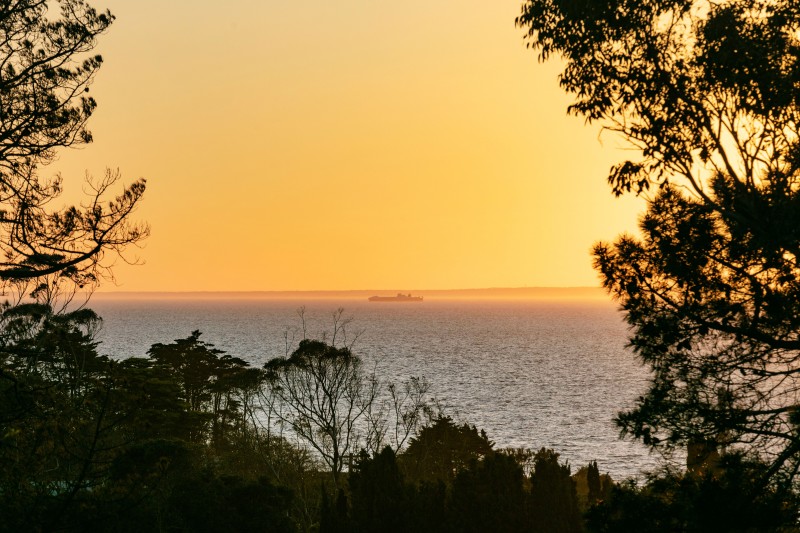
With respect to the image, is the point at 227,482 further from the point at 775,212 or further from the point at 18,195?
the point at 775,212

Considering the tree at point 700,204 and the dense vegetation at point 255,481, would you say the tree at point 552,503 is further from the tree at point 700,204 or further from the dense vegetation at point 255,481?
the tree at point 700,204

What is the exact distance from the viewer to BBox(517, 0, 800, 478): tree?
993 cm

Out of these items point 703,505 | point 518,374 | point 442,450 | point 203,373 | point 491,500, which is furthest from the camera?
point 518,374

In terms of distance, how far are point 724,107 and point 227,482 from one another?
21540mm

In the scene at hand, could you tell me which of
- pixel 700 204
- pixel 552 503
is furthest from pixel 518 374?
pixel 700 204

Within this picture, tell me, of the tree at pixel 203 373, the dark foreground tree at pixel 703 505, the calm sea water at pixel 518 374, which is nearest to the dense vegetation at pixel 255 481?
the dark foreground tree at pixel 703 505

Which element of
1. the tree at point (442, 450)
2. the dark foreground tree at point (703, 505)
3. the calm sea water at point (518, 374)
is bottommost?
the calm sea water at point (518, 374)

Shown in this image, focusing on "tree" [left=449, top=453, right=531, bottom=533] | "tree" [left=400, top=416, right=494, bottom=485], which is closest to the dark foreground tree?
"tree" [left=449, top=453, right=531, bottom=533]

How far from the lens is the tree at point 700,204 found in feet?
32.6

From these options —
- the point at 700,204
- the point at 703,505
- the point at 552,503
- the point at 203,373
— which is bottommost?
the point at 203,373

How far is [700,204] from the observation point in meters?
11.2

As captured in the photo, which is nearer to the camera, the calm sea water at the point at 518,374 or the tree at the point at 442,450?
the tree at the point at 442,450

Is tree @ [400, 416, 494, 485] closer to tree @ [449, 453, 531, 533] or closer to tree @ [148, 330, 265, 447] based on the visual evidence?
tree @ [148, 330, 265, 447]

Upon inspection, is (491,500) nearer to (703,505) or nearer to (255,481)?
(255,481)
